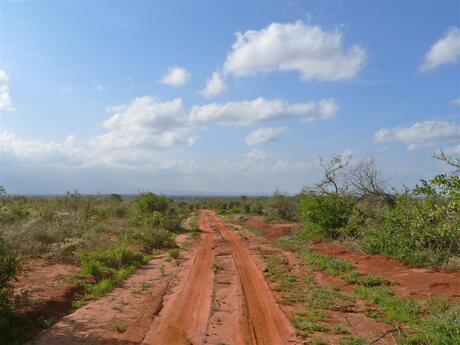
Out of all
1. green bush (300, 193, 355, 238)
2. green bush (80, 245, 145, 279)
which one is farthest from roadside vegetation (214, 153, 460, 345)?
green bush (80, 245, 145, 279)

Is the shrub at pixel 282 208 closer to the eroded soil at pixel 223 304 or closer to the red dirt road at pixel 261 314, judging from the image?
the eroded soil at pixel 223 304

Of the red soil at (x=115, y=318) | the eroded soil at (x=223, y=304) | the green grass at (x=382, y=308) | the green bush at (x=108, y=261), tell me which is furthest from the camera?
the green bush at (x=108, y=261)

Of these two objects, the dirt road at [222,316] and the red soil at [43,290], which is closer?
the dirt road at [222,316]

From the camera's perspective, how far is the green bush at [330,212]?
940 inches

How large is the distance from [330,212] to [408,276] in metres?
10.1

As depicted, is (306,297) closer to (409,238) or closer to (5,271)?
(409,238)

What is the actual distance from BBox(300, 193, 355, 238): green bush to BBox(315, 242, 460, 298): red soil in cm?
436

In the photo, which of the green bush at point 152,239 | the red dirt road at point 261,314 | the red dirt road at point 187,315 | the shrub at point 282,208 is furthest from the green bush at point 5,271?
the shrub at point 282,208

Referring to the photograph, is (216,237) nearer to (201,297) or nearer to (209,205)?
(201,297)

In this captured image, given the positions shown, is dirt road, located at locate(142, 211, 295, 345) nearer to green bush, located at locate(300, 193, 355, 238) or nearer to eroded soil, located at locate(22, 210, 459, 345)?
eroded soil, located at locate(22, 210, 459, 345)

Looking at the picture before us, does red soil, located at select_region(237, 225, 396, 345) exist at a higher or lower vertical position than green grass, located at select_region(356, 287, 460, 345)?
lower

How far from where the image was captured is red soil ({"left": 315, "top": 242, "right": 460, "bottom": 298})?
11773 mm

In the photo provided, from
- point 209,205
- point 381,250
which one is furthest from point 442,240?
point 209,205

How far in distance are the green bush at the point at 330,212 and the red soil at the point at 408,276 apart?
436 cm
